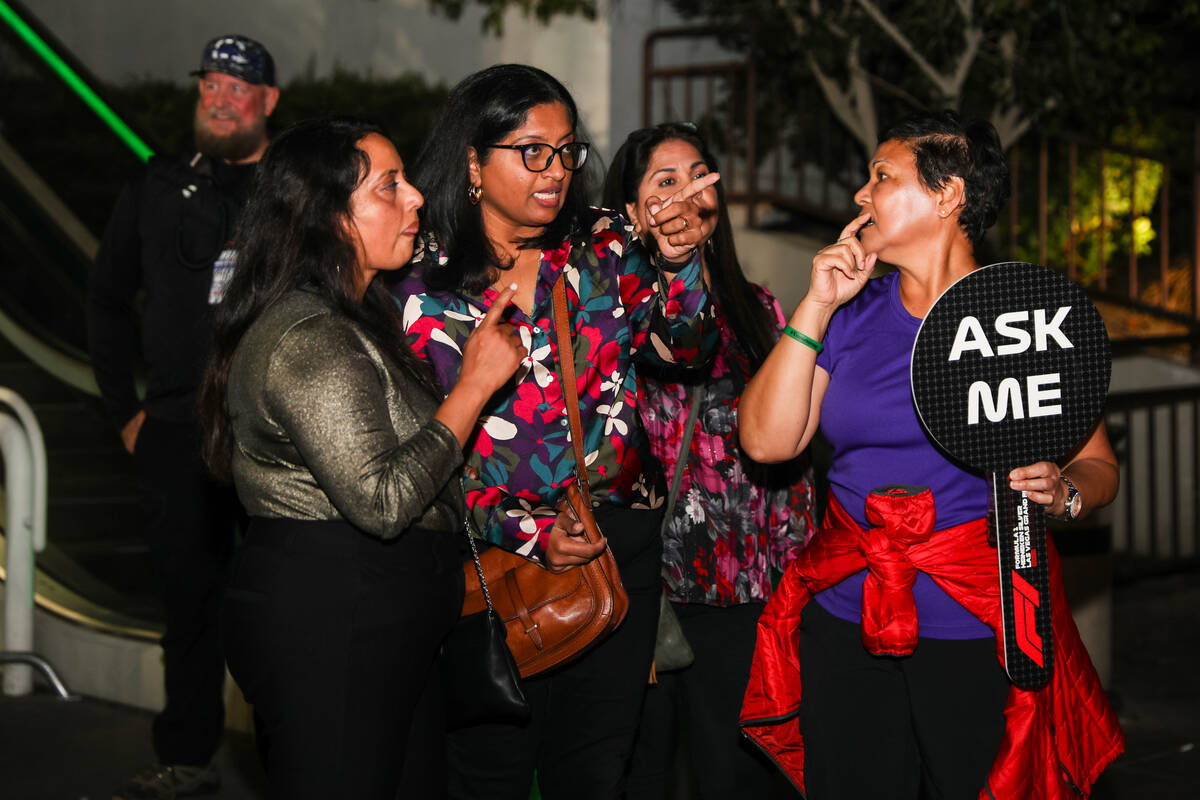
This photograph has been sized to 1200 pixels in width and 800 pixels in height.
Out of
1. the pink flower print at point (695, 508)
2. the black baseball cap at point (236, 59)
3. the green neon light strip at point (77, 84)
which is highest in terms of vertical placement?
the green neon light strip at point (77, 84)

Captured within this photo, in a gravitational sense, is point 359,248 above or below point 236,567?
above

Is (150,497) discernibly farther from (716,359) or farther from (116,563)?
(116,563)

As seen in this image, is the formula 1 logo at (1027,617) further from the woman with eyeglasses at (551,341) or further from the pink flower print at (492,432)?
the pink flower print at (492,432)

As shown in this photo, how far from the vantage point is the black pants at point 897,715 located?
7.95ft

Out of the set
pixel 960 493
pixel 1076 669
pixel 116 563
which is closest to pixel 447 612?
pixel 960 493

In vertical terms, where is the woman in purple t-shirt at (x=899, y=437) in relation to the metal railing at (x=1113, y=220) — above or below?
below

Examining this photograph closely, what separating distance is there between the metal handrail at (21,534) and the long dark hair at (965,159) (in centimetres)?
350

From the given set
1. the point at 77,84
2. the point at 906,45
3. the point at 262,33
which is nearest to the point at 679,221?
the point at 906,45

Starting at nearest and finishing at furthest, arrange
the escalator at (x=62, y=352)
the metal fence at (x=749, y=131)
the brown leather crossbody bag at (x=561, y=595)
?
the brown leather crossbody bag at (x=561, y=595), the escalator at (x=62, y=352), the metal fence at (x=749, y=131)

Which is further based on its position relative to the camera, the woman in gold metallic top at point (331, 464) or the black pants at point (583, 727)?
the black pants at point (583, 727)

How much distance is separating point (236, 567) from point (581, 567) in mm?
673

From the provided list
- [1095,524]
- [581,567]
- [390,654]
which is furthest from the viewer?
[1095,524]

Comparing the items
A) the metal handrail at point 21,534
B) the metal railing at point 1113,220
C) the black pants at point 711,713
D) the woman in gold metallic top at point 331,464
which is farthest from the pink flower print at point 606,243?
the metal railing at point 1113,220

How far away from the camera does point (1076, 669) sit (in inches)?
95.0
